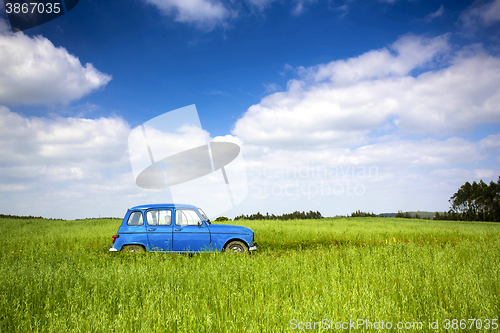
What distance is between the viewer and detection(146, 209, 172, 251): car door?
8.62m

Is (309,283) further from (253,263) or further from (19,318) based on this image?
(19,318)

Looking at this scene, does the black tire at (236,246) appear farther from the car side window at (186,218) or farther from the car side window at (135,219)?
the car side window at (135,219)

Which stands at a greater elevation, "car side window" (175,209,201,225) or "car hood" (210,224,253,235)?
"car side window" (175,209,201,225)

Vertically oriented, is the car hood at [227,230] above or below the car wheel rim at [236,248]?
above

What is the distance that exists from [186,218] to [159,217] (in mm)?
949

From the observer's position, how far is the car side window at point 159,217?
8828 mm

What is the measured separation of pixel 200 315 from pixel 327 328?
164cm

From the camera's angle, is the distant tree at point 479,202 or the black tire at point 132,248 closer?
the black tire at point 132,248

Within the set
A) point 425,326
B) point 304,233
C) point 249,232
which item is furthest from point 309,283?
point 304,233

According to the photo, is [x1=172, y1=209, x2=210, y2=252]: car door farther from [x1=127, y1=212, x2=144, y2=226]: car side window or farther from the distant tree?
the distant tree

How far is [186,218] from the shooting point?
8.91 m

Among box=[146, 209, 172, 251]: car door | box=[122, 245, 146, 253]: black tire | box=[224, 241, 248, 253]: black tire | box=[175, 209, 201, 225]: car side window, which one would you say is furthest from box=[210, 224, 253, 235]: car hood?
box=[122, 245, 146, 253]: black tire

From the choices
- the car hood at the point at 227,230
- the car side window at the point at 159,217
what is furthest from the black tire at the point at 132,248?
the car hood at the point at 227,230

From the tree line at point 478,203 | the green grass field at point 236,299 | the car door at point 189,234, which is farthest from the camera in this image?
the tree line at point 478,203
